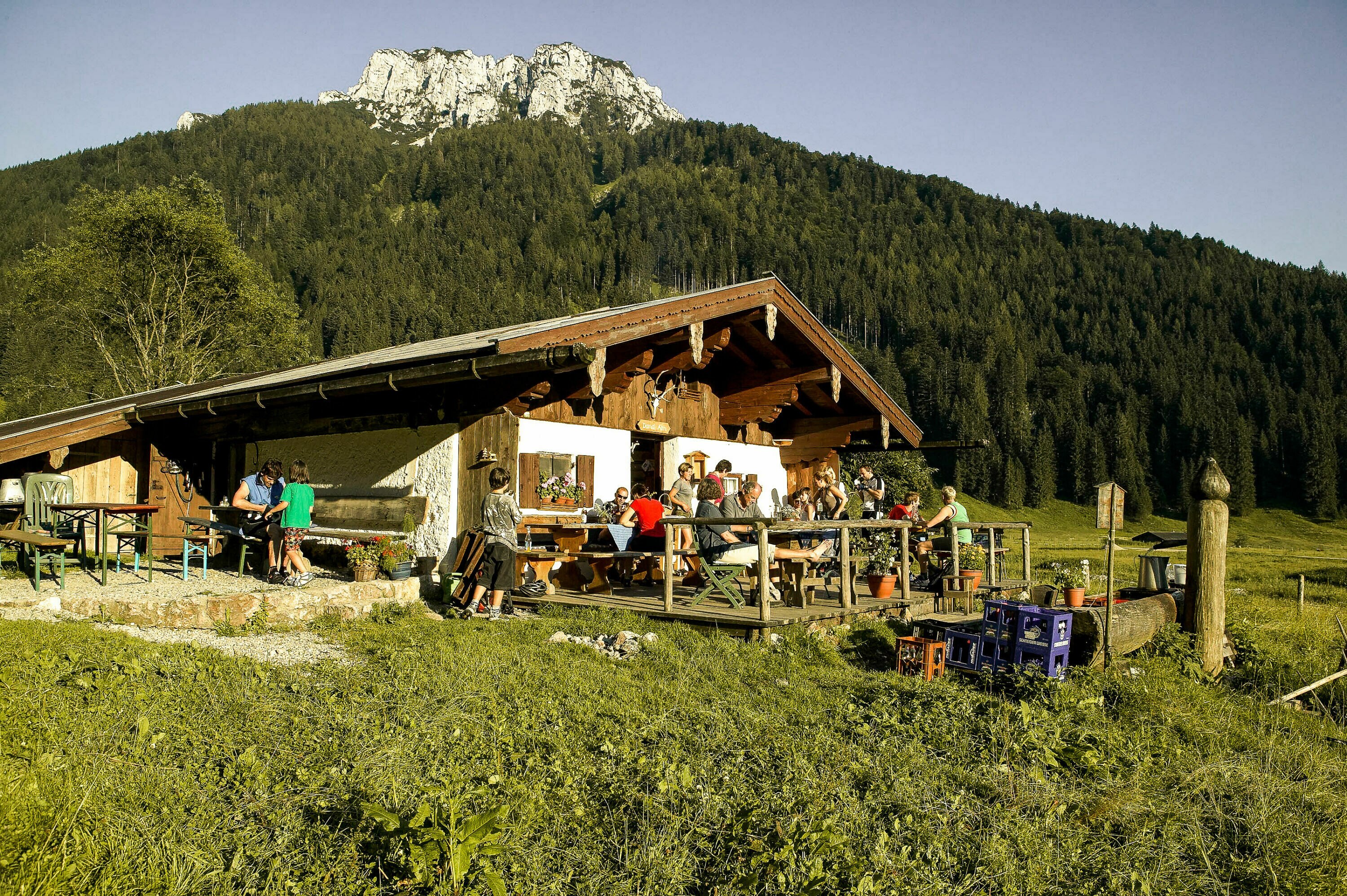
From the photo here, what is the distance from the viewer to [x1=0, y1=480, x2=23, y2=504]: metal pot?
12.3 metres

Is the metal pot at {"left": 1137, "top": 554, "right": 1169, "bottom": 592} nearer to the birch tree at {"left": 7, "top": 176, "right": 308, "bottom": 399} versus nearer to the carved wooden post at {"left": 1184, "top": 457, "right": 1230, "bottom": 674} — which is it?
the carved wooden post at {"left": 1184, "top": 457, "right": 1230, "bottom": 674}

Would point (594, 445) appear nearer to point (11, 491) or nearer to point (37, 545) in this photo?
point (37, 545)

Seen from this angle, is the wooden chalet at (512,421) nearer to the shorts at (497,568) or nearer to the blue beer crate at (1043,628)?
the shorts at (497,568)

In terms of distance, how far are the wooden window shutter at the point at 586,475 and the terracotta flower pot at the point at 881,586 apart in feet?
12.3

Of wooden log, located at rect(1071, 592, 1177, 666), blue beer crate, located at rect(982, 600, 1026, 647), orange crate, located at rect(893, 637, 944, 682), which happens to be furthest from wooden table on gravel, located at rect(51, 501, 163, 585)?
wooden log, located at rect(1071, 592, 1177, 666)

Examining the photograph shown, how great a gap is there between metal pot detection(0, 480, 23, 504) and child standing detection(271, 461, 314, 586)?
234 inches

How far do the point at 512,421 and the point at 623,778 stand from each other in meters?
6.27

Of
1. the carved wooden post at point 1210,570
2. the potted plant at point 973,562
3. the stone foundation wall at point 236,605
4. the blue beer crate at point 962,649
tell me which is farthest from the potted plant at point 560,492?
the carved wooden post at point 1210,570

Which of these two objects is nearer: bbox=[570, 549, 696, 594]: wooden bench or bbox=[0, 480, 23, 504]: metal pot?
bbox=[570, 549, 696, 594]: wooden bench

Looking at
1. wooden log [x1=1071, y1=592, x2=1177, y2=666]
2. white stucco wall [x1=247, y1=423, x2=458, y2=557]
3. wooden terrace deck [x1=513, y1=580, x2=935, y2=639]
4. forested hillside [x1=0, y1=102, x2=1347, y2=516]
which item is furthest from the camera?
forested hillside [x1=0, y1=102, x2=1347, y2=516]

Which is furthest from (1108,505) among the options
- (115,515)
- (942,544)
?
(115,515)

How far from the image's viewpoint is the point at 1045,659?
22.6ft

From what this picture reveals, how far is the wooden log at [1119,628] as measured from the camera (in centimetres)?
732

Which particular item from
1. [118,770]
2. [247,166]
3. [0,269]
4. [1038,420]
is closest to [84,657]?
[118,770]
